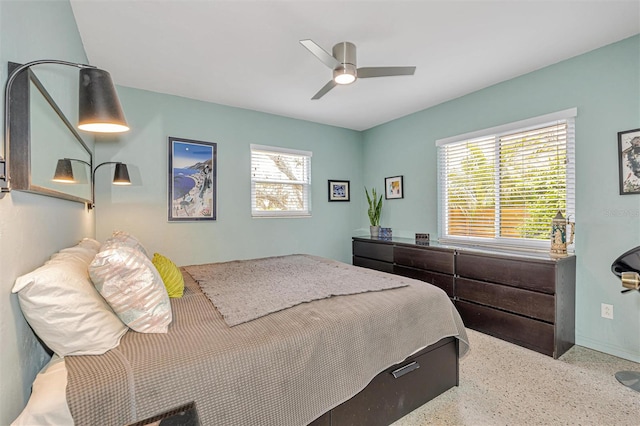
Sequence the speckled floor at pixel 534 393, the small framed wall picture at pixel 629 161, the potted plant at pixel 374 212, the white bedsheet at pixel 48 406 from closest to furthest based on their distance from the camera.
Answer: the white bedsheet at pixel 48 406, the speckled floor at pixel 534 393, the small framed wall picture at pixel 629 161, the potted plant at pixel 374 212

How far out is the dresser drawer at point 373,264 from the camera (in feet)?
12.8

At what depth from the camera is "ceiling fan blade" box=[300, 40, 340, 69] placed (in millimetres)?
1872

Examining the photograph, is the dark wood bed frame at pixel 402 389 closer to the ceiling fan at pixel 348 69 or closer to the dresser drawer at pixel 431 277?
the dresser drawer at pixel 431 277

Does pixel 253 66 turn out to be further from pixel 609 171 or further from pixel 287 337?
pixel 609 171

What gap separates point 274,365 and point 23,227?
107 cm

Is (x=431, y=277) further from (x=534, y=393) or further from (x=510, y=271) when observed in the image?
(x=534, y=393)

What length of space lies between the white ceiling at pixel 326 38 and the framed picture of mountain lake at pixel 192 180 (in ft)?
2.08

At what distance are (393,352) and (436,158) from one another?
Result: 9.50 feet

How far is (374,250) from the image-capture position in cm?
414

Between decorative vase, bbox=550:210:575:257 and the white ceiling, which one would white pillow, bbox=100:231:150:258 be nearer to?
the white ceiling

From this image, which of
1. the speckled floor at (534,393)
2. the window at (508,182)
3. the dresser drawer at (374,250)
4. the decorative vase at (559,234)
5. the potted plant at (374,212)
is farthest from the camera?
the potted plant at (374,212)

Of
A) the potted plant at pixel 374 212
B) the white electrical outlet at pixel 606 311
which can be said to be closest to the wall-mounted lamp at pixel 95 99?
the white electrical outlet at pixel 606 311

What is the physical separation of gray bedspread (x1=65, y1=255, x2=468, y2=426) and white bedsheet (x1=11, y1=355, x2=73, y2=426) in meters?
0.02

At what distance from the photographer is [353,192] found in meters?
4.96
